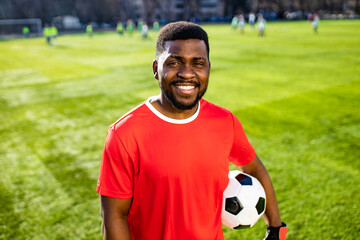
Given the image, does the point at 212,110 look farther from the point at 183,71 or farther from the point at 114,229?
the point at 114,229

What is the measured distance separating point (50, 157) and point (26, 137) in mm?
1299

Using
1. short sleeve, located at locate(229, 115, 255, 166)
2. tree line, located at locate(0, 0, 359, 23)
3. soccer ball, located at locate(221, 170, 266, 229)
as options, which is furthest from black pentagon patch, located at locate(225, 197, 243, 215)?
tree line, located at locate(0, 0, 359, 23)

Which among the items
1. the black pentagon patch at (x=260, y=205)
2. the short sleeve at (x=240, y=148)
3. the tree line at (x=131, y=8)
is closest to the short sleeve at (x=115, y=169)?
the short sleeve at (x=240, y=148)

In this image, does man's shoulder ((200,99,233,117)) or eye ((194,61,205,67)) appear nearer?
eye ((194,61,205,67))

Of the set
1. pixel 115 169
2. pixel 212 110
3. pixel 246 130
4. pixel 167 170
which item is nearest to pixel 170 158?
pixel 167 170

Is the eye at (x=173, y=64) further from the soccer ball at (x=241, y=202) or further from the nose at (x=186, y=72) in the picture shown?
the soccer ball at (x=241, y=202)

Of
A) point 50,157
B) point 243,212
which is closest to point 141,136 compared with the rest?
point 243,212

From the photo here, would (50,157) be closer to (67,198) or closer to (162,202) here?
(67,198)

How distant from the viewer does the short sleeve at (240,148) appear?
188 centimetres

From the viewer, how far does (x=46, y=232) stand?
3.34m

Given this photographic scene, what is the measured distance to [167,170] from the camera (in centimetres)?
158

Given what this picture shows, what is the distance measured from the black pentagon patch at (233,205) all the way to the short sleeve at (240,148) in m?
0.35

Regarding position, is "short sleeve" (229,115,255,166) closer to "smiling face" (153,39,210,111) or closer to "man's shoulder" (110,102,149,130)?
"smiling face" (153,39,210,111)

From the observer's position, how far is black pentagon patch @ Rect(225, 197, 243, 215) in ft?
7.34
